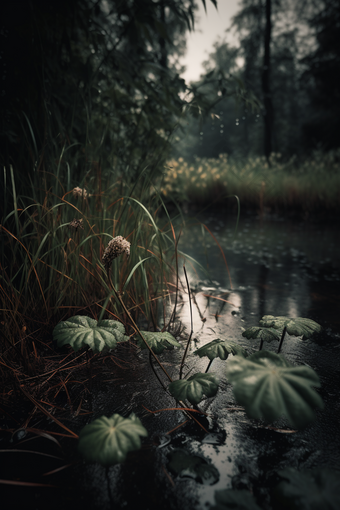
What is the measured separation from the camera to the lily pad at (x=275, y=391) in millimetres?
656

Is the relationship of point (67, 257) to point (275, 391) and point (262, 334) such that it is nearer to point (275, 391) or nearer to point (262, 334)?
point (262, 334)

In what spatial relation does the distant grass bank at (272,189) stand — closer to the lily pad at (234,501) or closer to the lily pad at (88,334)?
the lily pad at (88,334)

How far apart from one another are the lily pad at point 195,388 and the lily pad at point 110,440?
0.18 meters

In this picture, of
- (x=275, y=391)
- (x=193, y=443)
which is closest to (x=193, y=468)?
(x=193, y=443)

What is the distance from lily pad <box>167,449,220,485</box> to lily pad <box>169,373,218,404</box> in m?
0.13

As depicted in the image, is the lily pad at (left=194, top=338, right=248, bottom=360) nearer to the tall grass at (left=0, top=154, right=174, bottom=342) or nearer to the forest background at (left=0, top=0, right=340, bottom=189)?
the tall grass at (left=0, top=154, right=174, bottom=342)

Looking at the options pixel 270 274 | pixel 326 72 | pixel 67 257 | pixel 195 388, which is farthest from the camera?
pixel 326 72

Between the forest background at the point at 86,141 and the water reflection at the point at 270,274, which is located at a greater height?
the forest background at the point at 86,141

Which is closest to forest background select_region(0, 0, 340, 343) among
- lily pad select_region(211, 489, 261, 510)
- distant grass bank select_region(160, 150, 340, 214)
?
lily pad select_region(211, 489, 261, 510)

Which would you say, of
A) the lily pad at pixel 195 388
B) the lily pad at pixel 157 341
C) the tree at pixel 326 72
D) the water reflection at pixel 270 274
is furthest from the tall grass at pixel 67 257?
the tree at pixel 326 72

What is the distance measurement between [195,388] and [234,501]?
30 centimetres

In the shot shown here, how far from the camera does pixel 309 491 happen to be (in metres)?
0.65

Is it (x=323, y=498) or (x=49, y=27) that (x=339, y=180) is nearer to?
(x=49, y=27)

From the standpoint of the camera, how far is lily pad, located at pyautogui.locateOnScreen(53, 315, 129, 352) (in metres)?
0.94
